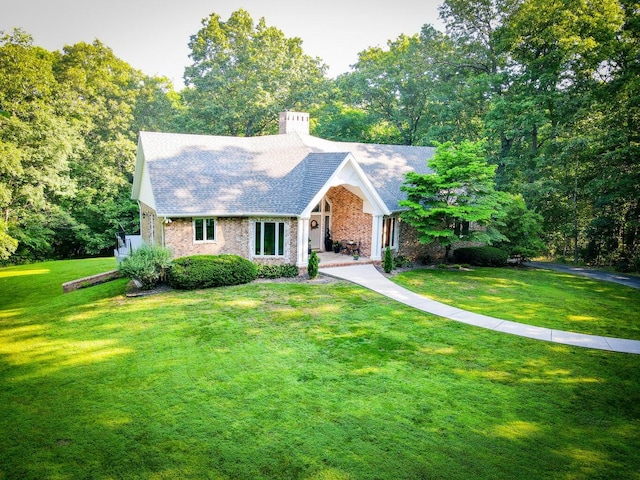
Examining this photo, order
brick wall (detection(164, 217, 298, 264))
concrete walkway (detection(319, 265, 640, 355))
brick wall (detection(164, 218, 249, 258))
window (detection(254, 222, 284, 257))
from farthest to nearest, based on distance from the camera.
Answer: window (detection(254, 222, 284, 257)), brick wall (detection(164, 217, 298, 264)), brick wall (detection(164, 218, 249, 258)), concrete walkway (detection(319, 265, 640, 355))

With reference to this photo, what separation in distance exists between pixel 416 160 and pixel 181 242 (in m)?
16.4

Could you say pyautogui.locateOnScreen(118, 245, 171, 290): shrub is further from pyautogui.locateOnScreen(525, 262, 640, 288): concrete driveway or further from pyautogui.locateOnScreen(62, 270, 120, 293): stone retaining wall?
pyautogui.locateOnScreen(525, 262, 640, 288): concrete driveway

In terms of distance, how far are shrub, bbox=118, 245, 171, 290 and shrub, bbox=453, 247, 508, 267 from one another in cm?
1666

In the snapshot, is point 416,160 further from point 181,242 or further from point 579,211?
point 181,242

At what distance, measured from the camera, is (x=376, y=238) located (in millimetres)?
21297

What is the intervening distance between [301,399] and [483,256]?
18381 mm

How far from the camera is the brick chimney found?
84.5ft

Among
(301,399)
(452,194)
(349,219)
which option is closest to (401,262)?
(349,219)

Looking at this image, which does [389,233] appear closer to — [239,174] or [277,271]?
[277,271]

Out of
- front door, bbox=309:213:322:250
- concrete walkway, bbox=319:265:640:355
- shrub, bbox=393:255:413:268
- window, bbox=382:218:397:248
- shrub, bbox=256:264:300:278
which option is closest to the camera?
concrete walkway, bbox=319:265:640:355

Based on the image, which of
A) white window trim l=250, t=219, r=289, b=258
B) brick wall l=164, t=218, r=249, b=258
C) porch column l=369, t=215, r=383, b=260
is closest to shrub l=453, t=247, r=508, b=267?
porch column l=369, t=215, r=383, b=260

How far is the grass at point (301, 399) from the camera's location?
6.65 m

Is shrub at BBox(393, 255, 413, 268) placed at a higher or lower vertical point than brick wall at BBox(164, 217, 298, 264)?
lower

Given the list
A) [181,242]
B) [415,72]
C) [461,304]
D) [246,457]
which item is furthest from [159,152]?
[415,72]
